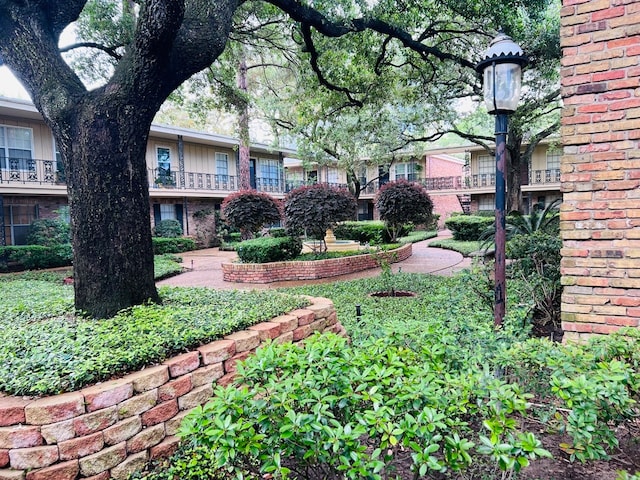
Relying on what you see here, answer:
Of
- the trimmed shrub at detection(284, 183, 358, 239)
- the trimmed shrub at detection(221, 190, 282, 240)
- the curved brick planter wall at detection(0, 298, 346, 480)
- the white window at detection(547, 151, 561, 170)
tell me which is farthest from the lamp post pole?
the white window at detection(547, 151, 561, 170)

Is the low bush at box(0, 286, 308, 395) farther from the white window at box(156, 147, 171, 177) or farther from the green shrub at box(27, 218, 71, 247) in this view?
the white window at box(156, 147, 171, 177)

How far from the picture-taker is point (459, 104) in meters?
17.3

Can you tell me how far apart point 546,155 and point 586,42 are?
2438 cm

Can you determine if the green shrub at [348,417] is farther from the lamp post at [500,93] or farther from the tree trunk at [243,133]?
the tree trunk at [243,133]

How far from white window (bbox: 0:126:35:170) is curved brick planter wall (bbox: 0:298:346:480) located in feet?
53.0

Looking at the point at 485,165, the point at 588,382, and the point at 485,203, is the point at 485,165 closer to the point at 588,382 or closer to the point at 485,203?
the point at 485,203

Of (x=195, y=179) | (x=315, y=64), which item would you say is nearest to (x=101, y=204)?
(x=315, y=64)

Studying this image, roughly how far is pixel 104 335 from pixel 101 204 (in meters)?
1.41

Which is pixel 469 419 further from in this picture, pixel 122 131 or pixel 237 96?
pixel 237 96

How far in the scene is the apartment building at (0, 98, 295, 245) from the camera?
14.9 meters

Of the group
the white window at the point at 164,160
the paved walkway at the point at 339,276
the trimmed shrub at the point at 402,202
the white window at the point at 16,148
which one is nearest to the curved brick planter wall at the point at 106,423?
the paved walkway at the point at 339,276

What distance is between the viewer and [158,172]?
19578mm

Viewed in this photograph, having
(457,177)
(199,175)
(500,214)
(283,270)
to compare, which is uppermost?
(199,175)

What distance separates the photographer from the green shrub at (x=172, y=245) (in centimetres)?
1725
